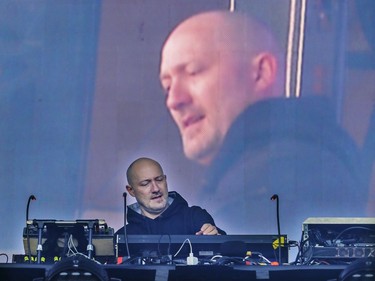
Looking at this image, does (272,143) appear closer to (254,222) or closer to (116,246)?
(254,222)

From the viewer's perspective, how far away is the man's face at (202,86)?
7785 mm

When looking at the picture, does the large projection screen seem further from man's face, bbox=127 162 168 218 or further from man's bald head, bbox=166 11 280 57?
man's face, bbox=127 162 168 218

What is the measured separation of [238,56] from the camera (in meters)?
7.81

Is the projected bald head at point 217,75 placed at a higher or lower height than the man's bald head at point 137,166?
higher

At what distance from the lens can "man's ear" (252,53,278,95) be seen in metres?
7.80

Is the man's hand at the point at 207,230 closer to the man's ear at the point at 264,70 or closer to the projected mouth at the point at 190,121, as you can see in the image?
the projected mouth at the point at 190,121

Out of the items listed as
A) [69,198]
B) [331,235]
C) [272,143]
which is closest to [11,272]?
[331,235]

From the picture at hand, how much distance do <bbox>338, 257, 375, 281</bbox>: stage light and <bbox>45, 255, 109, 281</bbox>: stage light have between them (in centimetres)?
119

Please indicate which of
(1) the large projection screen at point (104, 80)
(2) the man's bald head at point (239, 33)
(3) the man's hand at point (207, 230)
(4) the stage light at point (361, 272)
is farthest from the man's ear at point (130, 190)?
(4) the stage light at point (361, 272)

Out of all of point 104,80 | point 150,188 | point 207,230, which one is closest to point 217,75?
point 104,80

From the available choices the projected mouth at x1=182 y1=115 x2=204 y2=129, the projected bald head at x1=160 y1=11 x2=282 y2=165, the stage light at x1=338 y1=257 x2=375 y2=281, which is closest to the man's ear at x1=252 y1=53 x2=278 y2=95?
the projected bald head at x1=160 y1=11 x2=282 y2=165

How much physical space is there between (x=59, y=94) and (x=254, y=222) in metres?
1.74

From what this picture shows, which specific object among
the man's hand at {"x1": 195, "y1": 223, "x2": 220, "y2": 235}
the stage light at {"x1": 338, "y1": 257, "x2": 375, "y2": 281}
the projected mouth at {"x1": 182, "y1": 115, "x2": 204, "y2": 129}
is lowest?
the stage light at {"x1": 338, "y1": 257, "x2": 375, "y2": 281}

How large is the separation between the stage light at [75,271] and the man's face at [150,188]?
206 centimetres
